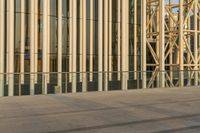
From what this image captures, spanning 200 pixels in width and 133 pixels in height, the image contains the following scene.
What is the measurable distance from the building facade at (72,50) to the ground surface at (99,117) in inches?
194

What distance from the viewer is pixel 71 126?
7836mm

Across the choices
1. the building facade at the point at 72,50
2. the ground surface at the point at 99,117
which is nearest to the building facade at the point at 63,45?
the building facade at the point at 72,50

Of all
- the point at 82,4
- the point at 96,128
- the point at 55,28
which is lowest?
the point at 96,128

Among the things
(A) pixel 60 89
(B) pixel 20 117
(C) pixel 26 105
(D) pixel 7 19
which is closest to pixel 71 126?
(B) pixel 20 117

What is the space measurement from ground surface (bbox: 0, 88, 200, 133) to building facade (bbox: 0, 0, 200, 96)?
16.2ft

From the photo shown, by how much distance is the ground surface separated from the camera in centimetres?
762

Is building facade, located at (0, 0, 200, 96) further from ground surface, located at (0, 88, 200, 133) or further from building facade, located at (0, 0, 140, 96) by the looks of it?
ground surface, located at (0, 88, 200, 133)

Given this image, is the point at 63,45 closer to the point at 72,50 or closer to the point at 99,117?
the point at 72,50

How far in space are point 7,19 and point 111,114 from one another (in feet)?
39.8

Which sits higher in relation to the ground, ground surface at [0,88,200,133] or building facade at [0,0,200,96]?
building facade at [0,0,200,96]

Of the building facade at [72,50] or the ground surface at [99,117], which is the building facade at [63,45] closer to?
the building facade at [72,50]

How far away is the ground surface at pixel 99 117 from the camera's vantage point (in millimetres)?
7623

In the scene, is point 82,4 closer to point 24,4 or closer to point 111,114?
point 24,4

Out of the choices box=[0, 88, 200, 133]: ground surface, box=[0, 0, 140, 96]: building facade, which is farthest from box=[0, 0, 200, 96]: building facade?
box=[0, 88, 200, 133]: ground surface
